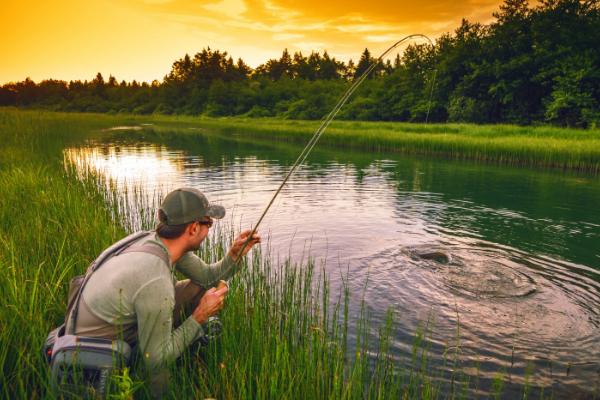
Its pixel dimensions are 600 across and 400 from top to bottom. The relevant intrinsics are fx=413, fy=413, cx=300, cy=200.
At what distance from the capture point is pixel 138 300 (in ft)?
8.55

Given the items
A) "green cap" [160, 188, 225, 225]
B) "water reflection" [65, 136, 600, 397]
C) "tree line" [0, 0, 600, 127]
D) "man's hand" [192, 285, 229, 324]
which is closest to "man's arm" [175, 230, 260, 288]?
"man's hand" [192, 285, 229, 324]

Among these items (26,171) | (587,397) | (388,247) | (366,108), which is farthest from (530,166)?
(366,108)

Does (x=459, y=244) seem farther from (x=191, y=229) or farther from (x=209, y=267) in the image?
(x=191, y=229)

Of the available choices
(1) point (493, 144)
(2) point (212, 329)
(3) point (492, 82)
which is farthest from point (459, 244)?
(3) point (492, 82)

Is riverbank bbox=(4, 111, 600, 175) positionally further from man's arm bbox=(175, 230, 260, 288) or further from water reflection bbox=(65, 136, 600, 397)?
man's arm bbox=(175, 230, 260, 288)

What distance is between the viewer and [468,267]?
26.3 ft

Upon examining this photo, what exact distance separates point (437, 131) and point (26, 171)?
32.9 metres

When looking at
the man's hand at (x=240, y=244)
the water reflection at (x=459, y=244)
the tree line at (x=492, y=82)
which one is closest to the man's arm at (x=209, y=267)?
the man's hand at (x=240, y=244)

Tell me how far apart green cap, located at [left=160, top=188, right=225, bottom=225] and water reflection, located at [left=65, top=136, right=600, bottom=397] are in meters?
2.62

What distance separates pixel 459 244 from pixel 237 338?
717 cm

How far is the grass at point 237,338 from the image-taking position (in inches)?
114

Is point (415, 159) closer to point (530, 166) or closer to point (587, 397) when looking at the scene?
point (530, 166)

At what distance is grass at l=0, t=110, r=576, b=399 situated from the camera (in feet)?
9.52

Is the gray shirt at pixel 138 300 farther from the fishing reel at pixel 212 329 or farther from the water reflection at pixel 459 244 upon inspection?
the water reflection at pixel 459 244
